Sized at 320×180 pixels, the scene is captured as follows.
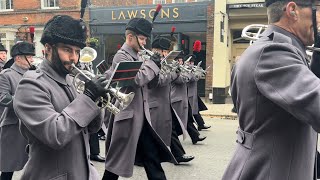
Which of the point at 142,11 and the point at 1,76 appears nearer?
the point at 1,76

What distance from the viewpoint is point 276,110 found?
1.83 meters

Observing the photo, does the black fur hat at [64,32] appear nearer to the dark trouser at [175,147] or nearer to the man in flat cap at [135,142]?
the man in flat cap at [135,142]

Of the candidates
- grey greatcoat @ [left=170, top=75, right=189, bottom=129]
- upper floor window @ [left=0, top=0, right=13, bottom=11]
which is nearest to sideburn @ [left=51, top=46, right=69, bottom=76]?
grey greatcoat @ [left=170, top=75, right=189, bottom=129]

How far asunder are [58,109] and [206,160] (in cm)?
438

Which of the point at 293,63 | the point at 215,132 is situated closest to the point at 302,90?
the point at 293,63

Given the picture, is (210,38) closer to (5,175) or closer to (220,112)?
(220,112)

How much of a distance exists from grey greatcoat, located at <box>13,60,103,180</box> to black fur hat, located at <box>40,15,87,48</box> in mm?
173

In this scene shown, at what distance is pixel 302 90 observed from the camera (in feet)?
5.35

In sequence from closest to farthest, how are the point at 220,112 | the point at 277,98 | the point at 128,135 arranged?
the point at 277,98 → the point at 128,135 → the point at 220,112

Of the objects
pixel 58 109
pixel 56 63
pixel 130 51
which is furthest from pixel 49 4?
pixel 58 109

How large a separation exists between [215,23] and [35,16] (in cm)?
875

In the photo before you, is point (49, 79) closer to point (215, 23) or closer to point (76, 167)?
point (76, 167)

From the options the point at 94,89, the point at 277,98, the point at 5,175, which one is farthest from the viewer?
the point at 5,175

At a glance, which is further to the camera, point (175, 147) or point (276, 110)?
point (175, 147)
